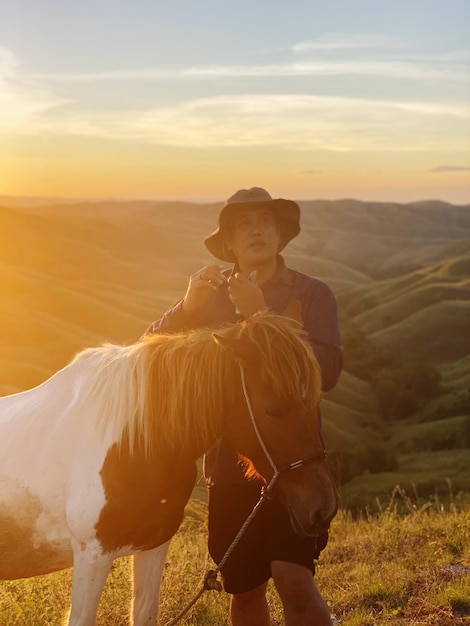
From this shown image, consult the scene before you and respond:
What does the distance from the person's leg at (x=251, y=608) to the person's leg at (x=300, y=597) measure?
515 mm

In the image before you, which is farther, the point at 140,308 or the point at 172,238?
the point at 172,238

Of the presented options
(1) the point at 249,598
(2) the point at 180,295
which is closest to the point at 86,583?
(1) the point at 249,598

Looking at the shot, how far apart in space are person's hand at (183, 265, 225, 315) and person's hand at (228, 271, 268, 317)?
0.30 metres

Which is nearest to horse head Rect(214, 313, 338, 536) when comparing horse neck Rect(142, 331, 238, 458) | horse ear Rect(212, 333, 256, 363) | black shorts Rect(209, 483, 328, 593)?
horse ear Rect(212, 333, 256, 363)

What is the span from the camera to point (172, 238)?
18512 centimetres

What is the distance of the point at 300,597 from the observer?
377 centimetres

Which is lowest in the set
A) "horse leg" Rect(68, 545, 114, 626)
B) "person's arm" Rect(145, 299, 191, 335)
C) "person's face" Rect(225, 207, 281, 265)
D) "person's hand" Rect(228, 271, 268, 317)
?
"horse leg" Rect(68, 545, 114, 626)

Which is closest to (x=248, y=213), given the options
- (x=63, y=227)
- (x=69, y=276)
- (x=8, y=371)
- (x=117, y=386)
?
(x=117, y=386)

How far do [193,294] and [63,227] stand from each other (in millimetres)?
169997

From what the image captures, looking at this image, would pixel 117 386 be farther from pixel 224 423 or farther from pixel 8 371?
pixel 8 371

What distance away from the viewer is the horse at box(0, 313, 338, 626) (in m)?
3.26

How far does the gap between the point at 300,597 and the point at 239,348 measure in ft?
5.04

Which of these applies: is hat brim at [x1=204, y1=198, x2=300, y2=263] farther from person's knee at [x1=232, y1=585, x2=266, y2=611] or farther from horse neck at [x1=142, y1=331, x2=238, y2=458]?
person's knee at [x1=232, y1=585, x2=266, y2=611]

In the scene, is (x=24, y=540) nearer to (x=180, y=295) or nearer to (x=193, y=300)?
(x=193, y=300)
